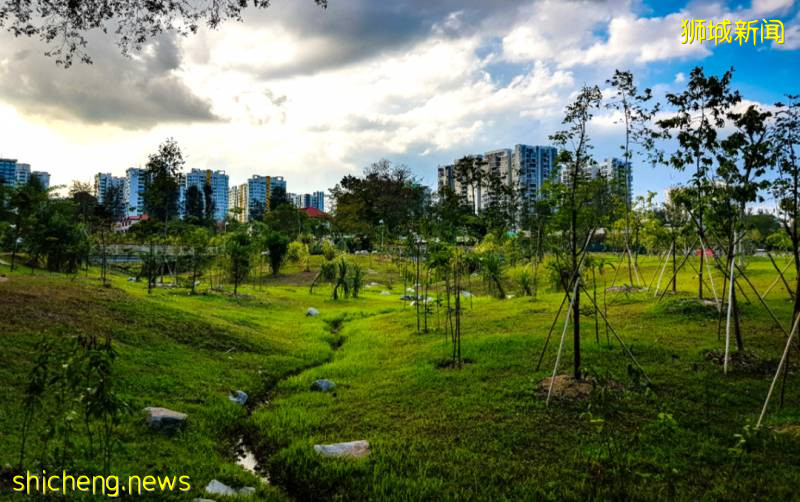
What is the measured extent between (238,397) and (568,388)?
6290mm

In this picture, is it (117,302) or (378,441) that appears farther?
(117,302)

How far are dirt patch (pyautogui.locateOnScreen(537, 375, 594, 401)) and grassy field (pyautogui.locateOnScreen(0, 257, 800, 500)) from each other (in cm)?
19

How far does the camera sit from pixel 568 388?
28.3ft

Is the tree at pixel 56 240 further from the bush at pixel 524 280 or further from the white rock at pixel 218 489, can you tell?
the white rock at pixel 218 489

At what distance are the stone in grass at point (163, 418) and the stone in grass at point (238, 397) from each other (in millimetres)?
1657

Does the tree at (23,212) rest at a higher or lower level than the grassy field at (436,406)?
higher

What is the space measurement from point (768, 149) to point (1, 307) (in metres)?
17.4

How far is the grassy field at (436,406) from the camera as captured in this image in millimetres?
5887

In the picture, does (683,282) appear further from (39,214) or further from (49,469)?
(39,214)

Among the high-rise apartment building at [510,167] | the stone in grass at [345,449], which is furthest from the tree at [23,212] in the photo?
the high-rise apartment building at [510,167]

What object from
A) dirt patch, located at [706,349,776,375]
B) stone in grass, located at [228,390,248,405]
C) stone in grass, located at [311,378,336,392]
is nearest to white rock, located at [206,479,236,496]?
stone in grass, located at [228,390,248,405]

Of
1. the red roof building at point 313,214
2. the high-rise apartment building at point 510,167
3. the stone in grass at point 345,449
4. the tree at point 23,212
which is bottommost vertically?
the stone in grass at point 345,449

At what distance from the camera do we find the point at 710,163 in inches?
462

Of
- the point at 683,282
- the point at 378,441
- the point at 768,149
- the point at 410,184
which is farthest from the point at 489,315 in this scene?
the point at 410,184
